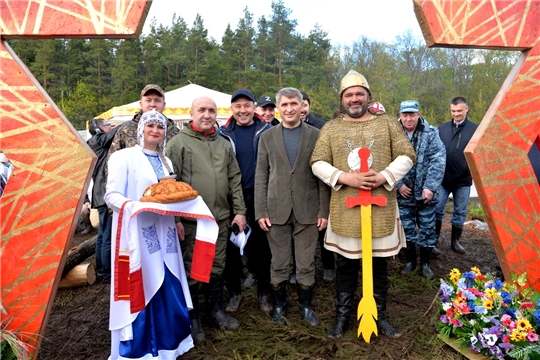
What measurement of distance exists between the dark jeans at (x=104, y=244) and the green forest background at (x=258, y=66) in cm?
2055

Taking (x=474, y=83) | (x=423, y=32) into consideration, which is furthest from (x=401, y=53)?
(x=423, y=32)

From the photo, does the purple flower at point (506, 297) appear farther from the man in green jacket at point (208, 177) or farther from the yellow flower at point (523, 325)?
the man in green jacket at point (208, 177)

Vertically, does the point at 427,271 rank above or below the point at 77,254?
below

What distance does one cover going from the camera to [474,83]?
80.9 feet

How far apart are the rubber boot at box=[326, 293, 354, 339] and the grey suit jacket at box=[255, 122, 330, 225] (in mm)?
685

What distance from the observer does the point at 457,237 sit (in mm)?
5535

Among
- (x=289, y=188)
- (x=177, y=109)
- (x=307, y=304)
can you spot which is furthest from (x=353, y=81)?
(x=177, y=109)

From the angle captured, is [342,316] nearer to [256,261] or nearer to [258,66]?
[256,261]

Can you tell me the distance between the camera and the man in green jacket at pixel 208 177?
10.6 ft

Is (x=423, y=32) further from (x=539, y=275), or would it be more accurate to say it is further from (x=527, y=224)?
(x=539, y=275)

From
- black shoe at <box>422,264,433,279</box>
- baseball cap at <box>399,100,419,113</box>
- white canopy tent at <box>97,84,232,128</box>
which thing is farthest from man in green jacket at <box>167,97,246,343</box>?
white canopy tent at <box>97,84,232,128</box>

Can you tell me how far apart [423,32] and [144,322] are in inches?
117

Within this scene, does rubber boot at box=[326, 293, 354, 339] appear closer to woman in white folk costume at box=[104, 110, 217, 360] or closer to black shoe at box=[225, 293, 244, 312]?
Answer: black shoe at box=[225, 293, 244, 312]

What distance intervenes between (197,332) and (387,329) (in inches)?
63.1
